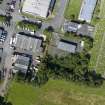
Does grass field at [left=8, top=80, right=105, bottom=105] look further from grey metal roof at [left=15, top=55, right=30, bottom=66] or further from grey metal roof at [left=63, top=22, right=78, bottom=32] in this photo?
grey metal roof at [left=63, top=22, right=78, bottom=32]

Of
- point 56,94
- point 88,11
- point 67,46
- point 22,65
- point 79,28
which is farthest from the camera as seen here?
point 79,28

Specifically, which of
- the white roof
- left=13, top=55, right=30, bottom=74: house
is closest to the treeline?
left=13, top=55, right=30, bottom=74: house

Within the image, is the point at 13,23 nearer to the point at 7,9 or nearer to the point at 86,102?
the point at 7,9

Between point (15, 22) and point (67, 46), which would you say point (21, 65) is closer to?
point (15, 22)

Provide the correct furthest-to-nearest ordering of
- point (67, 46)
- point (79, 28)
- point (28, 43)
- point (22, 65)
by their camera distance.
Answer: point (79, 28), point (67, 46), point (28, 43), point (22, 65)

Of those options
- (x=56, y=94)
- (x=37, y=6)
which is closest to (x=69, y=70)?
(x=56, y=94)

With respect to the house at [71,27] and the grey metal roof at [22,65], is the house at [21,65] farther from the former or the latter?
the house at [71,27]

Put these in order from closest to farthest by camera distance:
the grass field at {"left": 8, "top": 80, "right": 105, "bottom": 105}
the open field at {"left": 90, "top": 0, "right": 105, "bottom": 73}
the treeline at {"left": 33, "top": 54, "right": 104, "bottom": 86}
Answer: the treeline at {"left": 33, "top": 54, "right": 104, "bottom": 86} < the grass field at {"left": 8, "top": 80, "right": 105, "bottom": 105} < the open field at {"left": 90, "top": 0, "right": 105, "bottom": 73}
